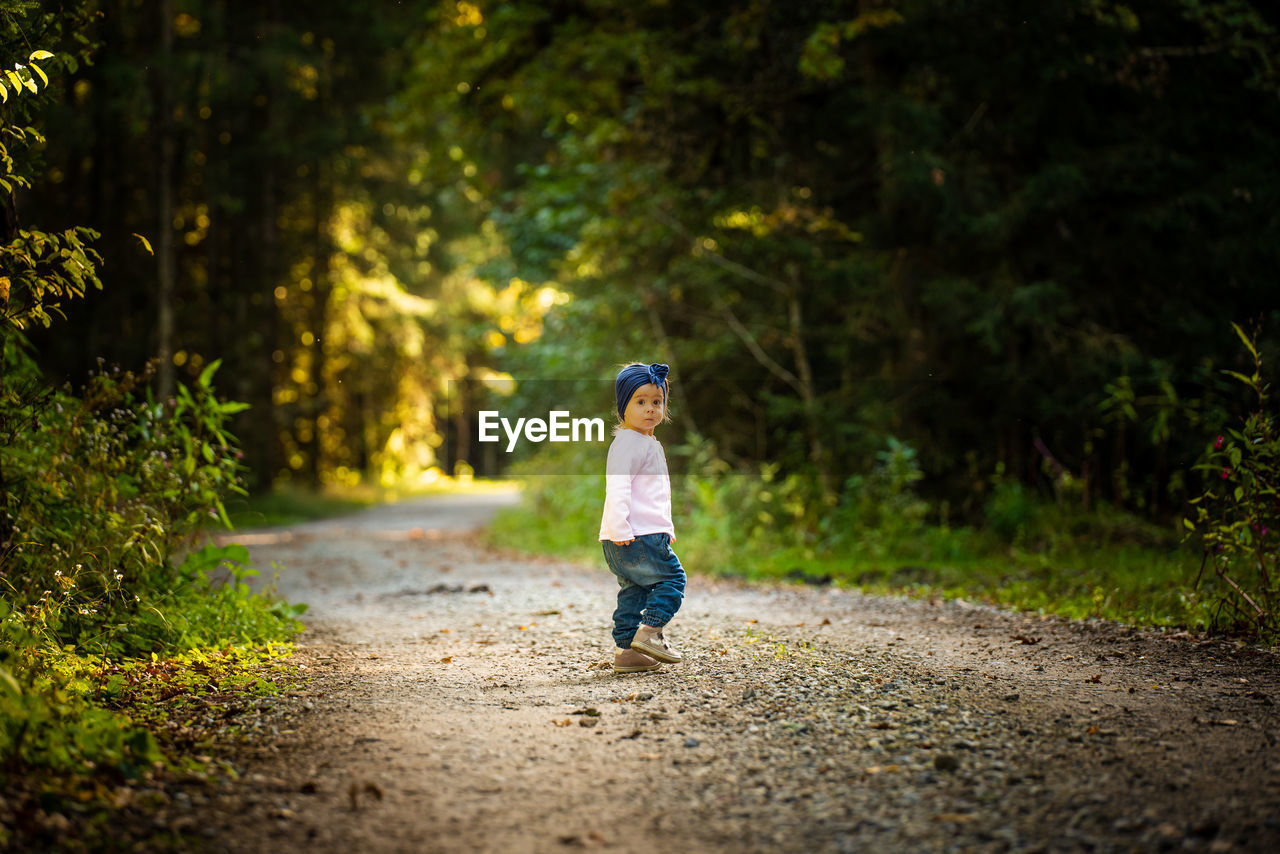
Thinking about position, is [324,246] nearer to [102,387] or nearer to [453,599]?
[453,599]

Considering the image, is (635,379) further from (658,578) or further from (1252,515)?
(1252,515)

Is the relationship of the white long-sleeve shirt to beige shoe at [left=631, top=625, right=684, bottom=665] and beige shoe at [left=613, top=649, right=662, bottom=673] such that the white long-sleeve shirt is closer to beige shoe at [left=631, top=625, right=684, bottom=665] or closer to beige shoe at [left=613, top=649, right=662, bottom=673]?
beige shoe at [left=631, top=625, right=684, bottom=665]

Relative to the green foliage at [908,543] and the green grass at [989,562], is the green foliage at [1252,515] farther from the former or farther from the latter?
the green foliage at [908,543]

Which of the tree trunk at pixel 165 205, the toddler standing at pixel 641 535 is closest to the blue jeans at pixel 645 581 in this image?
the toddler standing at pixel 641 535

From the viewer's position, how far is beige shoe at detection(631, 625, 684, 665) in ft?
19.4

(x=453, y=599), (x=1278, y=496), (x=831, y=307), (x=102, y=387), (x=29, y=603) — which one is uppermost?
(x=831, y=307)

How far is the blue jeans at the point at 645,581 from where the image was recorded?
19.4 feet

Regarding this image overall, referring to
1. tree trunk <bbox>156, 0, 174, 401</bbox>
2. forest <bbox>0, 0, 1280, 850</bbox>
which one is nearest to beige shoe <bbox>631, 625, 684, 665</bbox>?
forest <bbox>0, 0, 1280, 850</bbox>

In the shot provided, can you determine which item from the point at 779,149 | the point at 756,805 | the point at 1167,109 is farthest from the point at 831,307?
the point at 756,805

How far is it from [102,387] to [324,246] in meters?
22.7

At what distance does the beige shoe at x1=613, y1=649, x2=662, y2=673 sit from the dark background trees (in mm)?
6801

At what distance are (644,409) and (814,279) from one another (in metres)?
8.83

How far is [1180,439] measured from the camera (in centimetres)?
1168

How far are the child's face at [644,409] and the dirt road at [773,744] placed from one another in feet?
4.93
